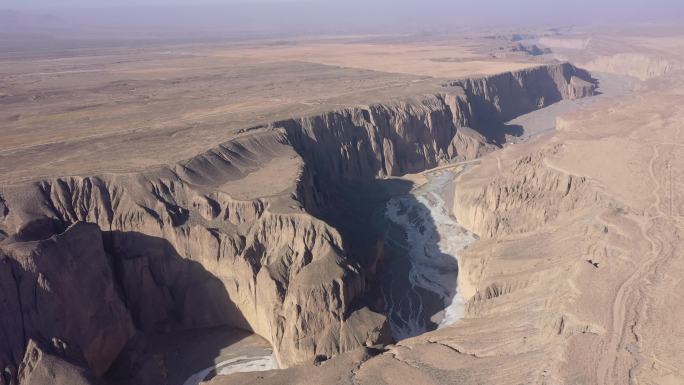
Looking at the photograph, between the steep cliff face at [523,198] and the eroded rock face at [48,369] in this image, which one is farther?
the steep cliff face at [523,198]

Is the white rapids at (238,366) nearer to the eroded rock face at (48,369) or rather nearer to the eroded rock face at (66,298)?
the eroded rock face at (66,298)

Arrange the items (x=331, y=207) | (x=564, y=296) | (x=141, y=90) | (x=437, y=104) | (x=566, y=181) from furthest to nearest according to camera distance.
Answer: (x=141, y=90), (x=437, y=104), (x=331, y=207), (x=566, y=181), (x=564, y=296)

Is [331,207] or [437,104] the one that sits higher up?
[437,104]

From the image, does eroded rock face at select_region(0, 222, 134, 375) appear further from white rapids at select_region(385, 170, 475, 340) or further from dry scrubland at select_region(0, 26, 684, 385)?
white rapids at select_region(385, 170, 475, 340)

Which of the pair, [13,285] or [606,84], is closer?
[13,285]

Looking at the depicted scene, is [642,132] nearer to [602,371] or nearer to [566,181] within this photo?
[566,181]

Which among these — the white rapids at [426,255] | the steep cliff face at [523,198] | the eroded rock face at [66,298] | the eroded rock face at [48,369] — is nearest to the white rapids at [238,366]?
the eroded rock face at [66,298]

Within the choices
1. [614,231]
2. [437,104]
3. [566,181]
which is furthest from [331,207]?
[437,104]

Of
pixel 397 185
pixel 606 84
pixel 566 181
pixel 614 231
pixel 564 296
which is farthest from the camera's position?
pixel 606 84
